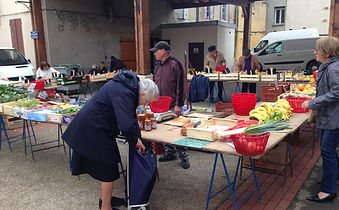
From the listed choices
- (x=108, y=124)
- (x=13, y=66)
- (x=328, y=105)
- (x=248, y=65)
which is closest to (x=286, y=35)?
(x=248, y=65)

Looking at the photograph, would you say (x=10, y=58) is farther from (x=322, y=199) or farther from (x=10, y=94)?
(x=322, y=199)

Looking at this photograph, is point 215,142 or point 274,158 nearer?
point 215,142

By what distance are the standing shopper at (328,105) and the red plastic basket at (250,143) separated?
1.08 metres

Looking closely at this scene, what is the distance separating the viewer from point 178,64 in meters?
4.56

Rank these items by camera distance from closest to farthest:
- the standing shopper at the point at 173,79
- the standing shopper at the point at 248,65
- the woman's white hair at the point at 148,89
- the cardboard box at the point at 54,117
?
1. the woman's white hair at the point at 148,89
2. the cardboard box at the point at 54,117
3. the standing shopper at the point at 173,79
4. the standing shopper at the point at 248,65

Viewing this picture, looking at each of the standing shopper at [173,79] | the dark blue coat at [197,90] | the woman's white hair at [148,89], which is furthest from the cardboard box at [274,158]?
the dark blue coat at [197,90]

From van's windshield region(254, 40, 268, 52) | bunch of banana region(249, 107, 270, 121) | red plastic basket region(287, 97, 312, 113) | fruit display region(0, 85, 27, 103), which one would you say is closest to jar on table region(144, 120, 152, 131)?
bunch of banana region(249, 107, 270, 121)

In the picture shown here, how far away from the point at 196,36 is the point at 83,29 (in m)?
7.07

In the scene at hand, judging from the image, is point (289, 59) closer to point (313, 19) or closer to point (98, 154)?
point (313, 19)

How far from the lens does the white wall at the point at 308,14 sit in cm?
2250

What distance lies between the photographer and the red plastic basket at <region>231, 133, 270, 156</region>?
251 centimetres

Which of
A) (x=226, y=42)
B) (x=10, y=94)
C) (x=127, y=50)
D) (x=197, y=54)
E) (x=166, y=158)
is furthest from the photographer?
(x=226, y=42)

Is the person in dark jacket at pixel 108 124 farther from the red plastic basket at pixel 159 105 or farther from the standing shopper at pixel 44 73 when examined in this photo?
the standing shopper at pixel 44 73

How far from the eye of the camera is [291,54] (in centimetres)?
1672
